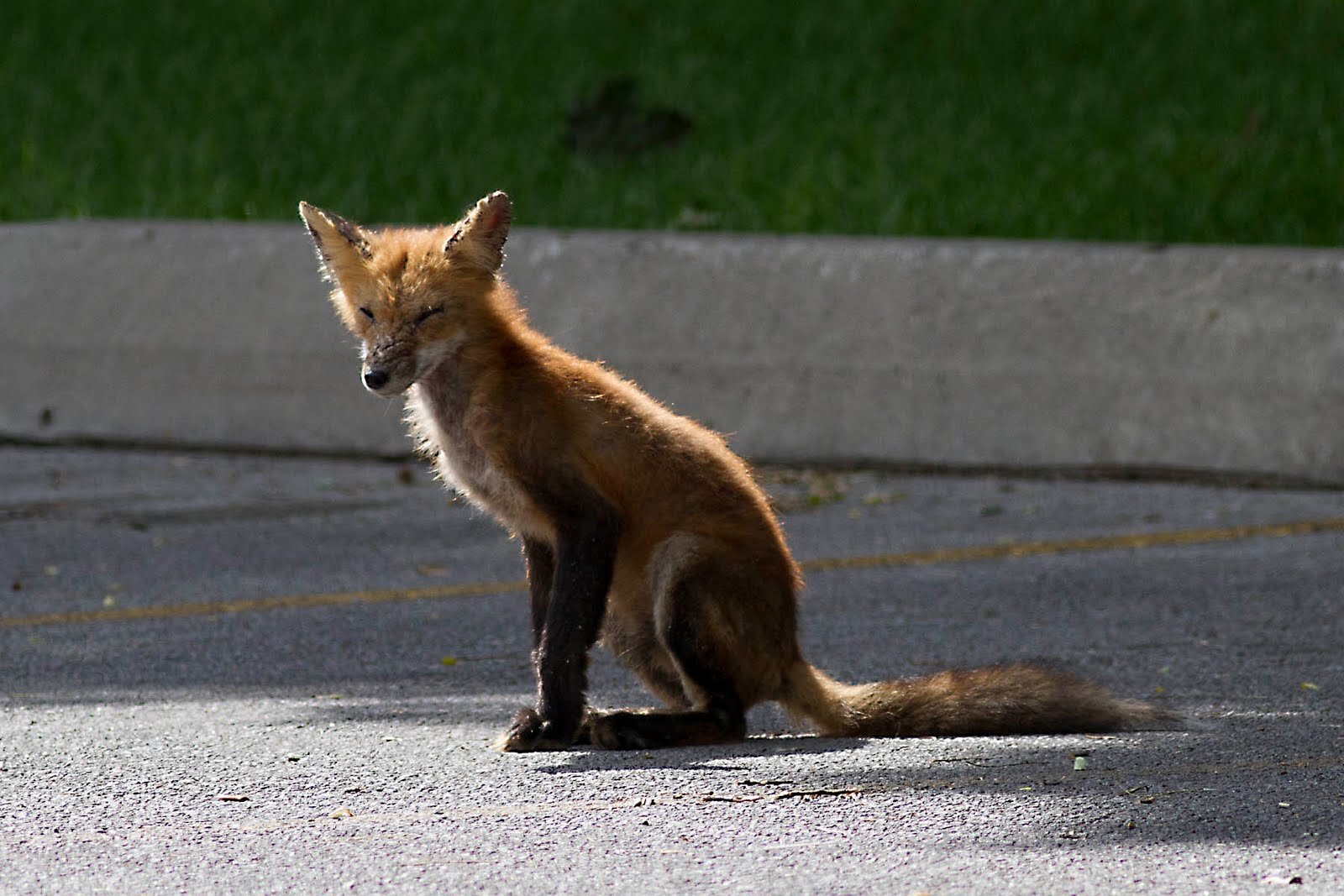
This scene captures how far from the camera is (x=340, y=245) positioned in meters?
5.25

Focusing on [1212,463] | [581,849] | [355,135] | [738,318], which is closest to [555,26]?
[355,135]

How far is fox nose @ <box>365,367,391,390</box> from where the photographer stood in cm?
509

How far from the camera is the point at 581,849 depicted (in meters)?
4.19

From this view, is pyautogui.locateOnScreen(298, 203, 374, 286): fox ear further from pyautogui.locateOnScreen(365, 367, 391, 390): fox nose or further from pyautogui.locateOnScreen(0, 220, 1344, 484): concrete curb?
pyautogui.locateOnScreen(0, 220, 1344, 484): concrete curb

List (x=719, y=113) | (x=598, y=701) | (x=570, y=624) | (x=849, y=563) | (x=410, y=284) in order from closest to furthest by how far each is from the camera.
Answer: (x=570, y=624) < (x=410, y=284) < (x=598, y=701) < (x=849, y=563) < (x=719, y=113)

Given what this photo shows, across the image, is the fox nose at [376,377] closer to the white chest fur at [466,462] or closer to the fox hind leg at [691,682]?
the white chest fur at [466,462]

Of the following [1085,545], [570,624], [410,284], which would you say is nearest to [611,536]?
[570,624]

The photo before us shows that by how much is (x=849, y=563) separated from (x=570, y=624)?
2937 mm

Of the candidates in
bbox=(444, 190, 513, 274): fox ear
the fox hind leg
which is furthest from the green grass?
the fox hind leg

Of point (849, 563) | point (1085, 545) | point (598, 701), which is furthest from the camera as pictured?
point (1085, 545)

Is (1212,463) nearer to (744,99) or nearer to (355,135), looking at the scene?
(744,99)

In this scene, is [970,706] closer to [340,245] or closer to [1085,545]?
[340,245]

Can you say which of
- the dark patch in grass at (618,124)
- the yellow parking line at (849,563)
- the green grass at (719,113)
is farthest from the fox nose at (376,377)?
the dark patch in grass at (618,124)

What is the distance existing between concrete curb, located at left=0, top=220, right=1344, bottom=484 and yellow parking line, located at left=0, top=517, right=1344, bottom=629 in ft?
2.71
